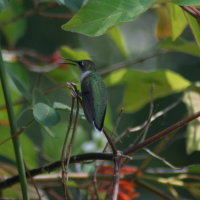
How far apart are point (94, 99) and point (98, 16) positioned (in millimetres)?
271

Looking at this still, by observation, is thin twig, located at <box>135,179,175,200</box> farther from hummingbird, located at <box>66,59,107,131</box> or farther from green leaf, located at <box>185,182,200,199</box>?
hummingbird, located at <box>66,59,107,131</box>

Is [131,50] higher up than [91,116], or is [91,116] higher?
[131,50]

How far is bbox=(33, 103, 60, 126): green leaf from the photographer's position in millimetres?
986

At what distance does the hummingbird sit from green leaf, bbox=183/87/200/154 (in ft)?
0.86

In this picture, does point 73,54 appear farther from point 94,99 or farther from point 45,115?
point 45,115

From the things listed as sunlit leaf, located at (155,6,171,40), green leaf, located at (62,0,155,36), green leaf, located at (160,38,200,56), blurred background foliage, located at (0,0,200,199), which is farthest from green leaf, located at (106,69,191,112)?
green leaf, located at (62,0,155,36)

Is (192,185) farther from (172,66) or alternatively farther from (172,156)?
(172,66)

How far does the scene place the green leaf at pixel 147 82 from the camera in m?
1.59

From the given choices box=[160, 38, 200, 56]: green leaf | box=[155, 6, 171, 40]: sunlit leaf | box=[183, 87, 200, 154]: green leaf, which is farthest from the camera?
box=[155, 6, 171, 40]: sunlit leaf

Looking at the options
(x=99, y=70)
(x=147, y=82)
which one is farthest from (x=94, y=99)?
(x=99, y=70)

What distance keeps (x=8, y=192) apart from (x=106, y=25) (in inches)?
32.2

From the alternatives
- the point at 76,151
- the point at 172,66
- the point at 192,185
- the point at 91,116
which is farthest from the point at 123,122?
the point at 91,116

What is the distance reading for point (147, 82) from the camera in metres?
1.61

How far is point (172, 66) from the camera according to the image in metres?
4.82
